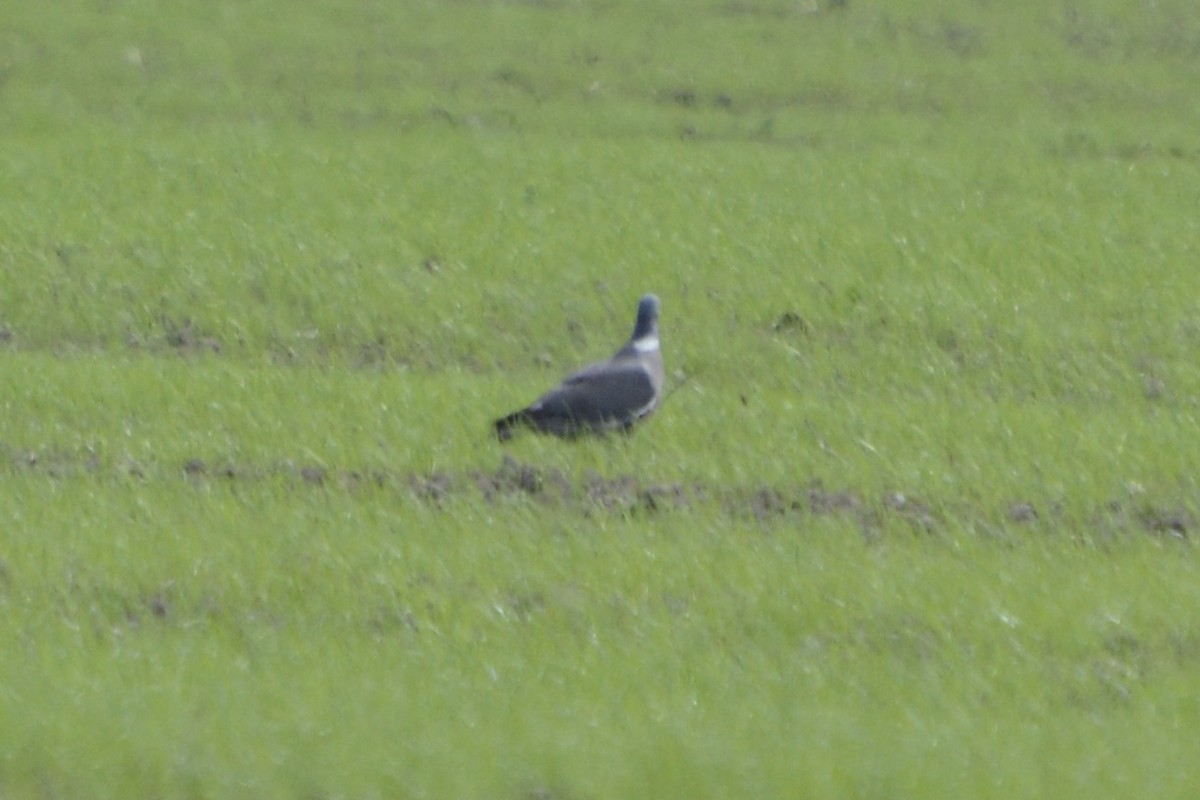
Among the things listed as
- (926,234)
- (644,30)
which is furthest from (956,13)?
(926,234)

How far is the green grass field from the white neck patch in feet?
1.25

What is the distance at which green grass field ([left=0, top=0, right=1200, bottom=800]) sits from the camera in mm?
6750

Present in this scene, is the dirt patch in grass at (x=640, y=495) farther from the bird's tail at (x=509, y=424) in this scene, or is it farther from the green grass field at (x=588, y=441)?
the bird's tail at (x=509, y=424)

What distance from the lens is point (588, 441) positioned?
1056cm

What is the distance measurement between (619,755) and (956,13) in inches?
756

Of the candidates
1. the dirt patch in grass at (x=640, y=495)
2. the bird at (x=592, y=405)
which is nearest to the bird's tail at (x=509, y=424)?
the bird at (x=592, y=405)

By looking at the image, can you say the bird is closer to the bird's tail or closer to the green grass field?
the bird's tail

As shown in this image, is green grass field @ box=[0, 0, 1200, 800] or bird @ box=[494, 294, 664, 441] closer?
green grass field @ box=[0, 0, 1200, 800]

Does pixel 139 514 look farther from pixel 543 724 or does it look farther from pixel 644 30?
pixel 644 30

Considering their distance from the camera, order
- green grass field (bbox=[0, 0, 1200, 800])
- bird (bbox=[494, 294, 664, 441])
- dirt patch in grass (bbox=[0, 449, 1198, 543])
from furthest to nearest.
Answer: bird (bbox=[494, 294, 664, 441]) → dirt patch in grass (bbox=[0, 449, 1198, 543]) → green grass field (bbox=[0, 0, 1200, 800])

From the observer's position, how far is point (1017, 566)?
8859 millimetres

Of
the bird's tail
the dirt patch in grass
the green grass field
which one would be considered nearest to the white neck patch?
the green grass field

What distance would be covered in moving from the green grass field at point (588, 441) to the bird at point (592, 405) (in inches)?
5.5

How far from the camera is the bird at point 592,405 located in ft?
34.7
